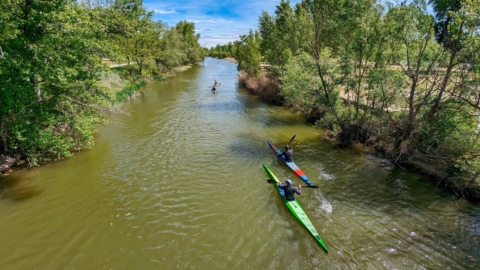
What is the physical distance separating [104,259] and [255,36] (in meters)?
46.0

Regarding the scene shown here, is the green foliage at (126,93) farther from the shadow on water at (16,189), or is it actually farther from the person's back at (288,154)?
the person's back at (288,154)

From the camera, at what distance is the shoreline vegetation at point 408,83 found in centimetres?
970

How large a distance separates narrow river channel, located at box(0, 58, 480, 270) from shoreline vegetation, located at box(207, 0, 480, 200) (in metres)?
1.28

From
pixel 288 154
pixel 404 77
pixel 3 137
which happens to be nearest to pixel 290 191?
pixel 288 154

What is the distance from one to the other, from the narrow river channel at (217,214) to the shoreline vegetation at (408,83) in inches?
50.5

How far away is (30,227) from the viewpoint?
855 cm

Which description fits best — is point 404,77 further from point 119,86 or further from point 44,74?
point 119,86

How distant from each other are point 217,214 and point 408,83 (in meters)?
11.5

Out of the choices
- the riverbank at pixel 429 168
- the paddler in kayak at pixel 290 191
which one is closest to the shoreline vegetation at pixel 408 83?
the riverbank at pixel 429 168

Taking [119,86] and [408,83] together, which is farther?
[119,86]

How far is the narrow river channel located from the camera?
7648 mm

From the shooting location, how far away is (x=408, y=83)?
12.4m

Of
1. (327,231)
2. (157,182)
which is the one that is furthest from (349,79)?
(157,182)

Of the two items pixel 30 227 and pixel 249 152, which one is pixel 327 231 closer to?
pixel 249 152
